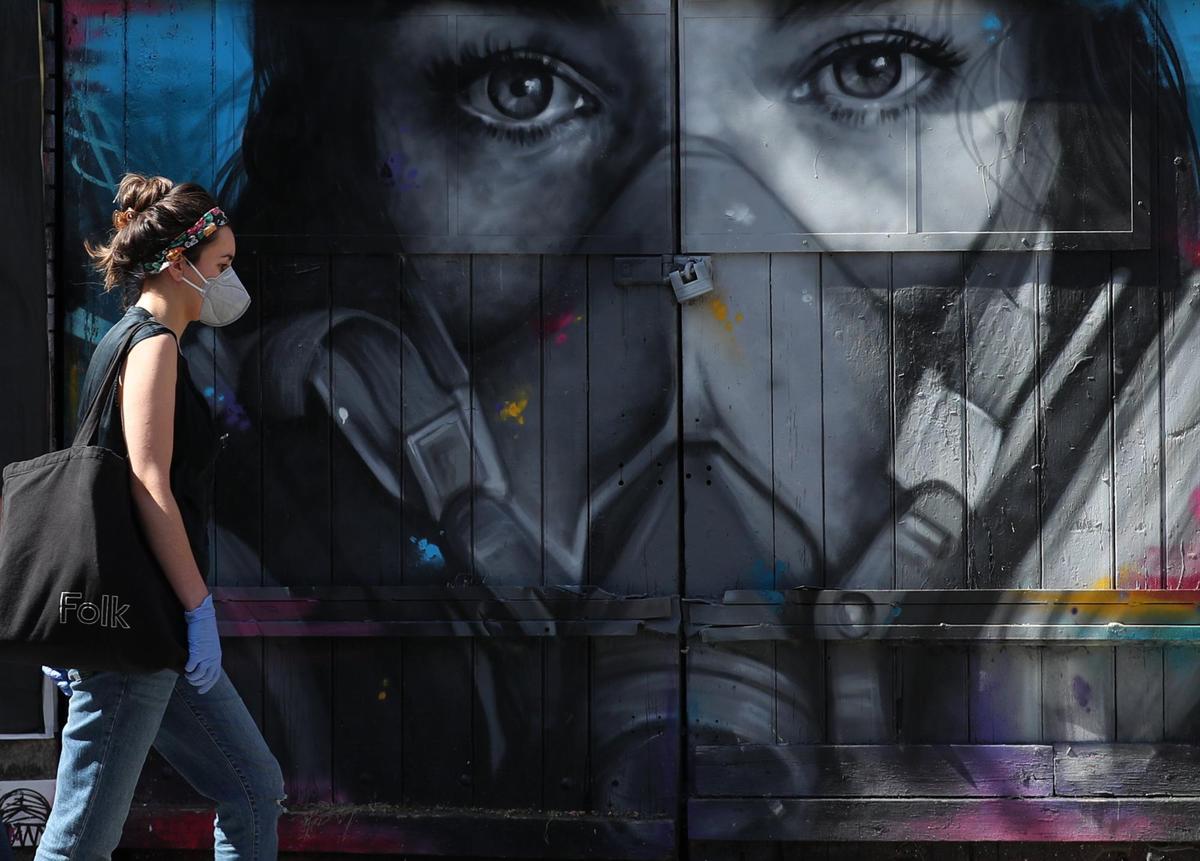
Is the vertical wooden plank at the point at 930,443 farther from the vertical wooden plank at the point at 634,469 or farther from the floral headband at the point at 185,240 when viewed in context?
the floral headband at the point at 185,240

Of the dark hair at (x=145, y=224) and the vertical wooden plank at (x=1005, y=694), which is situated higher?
the dark hair at (x=145, y=224)

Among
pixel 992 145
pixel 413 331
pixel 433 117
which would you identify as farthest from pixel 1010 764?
pixel 433 117

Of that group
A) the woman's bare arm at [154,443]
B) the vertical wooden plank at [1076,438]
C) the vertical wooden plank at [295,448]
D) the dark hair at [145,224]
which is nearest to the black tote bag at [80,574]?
the woman's bare arm at [154,443]

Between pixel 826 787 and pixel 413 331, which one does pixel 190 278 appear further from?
pixel 826 787

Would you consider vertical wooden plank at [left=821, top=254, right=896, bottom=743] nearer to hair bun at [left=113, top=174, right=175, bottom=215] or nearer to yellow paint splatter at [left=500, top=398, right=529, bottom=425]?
yellow paint splatter at [left=500, top=398, right=529, bottom=425]

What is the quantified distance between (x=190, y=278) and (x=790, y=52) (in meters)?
1.91

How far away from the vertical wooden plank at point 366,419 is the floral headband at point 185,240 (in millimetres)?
1047

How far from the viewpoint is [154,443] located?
271 centimetres

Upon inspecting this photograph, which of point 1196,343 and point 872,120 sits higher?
point 872,120

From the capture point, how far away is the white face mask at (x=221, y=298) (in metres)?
2.99

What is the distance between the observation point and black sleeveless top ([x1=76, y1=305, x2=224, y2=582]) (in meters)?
2.76

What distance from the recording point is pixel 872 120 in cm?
396

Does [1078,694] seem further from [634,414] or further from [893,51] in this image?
[893,51]

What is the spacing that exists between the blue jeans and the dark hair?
85 cm
